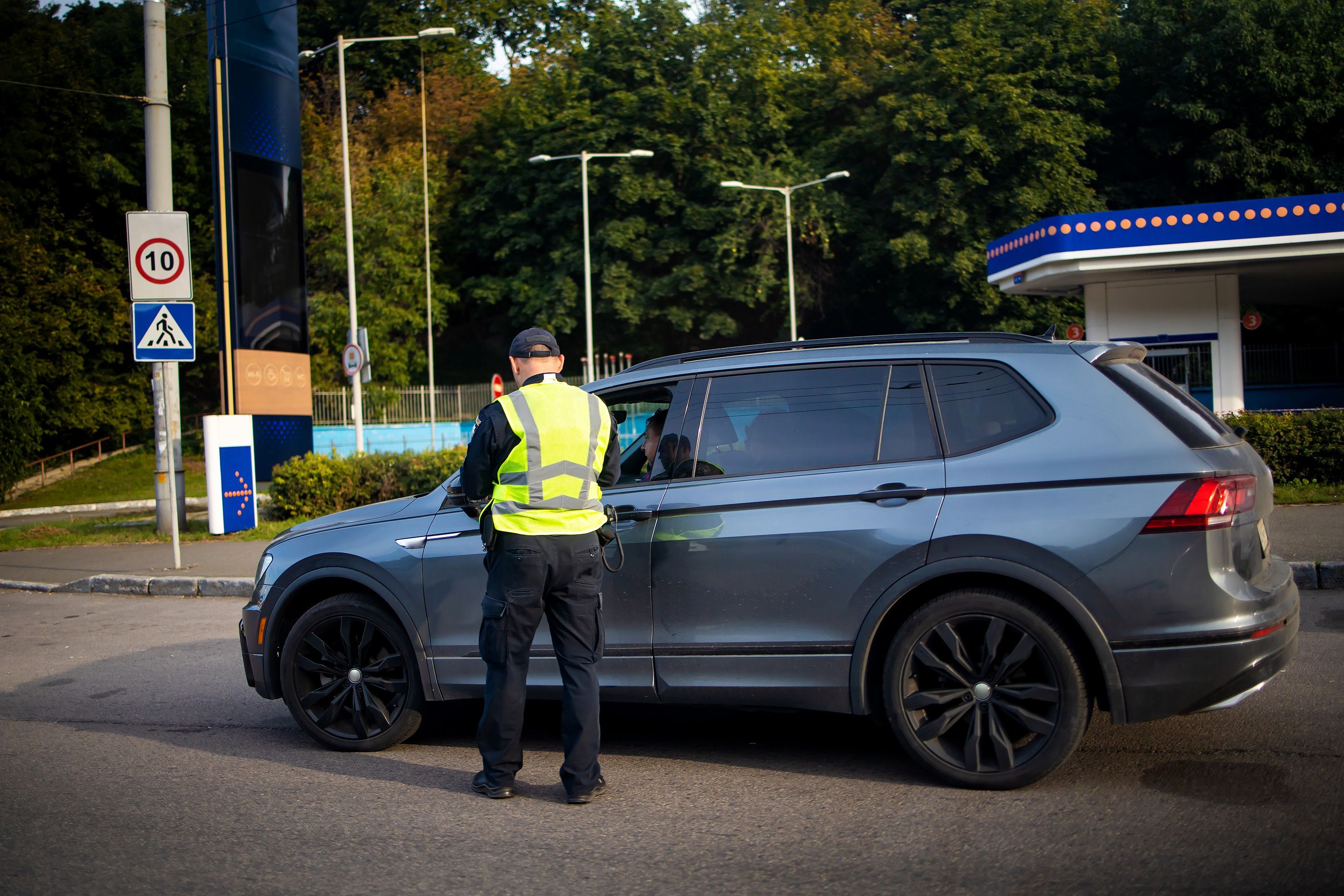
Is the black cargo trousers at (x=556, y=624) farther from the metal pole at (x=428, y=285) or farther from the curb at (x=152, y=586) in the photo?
the metal pole at (x=428, y=285)

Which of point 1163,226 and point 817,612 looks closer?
point 817,612

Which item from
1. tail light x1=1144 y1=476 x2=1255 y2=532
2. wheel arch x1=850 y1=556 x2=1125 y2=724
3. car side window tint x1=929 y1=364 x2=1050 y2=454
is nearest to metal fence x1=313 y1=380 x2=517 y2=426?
car side window tint x1=929 y1=364 x2=1050 y2=454

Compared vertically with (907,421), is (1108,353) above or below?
above

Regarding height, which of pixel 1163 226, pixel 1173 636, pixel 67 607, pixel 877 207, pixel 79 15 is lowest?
pixel 67 607

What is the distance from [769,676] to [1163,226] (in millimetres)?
17808

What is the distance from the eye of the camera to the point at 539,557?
425cm

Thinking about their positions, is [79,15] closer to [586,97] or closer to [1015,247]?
[586,97]

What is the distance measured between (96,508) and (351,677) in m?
22.3

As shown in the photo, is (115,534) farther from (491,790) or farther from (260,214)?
(491,790)

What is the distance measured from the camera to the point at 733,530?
4551mm

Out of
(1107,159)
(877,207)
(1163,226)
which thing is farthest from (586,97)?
(1163,226)

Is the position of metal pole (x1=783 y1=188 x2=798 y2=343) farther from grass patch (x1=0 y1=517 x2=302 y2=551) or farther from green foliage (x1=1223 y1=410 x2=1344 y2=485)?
grass patch (x1=0 y1=517 x2=302 y2=551)

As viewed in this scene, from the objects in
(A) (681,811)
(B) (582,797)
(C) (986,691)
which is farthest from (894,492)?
(B) (582,797)

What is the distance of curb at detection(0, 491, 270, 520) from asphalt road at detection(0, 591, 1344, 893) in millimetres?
17982
